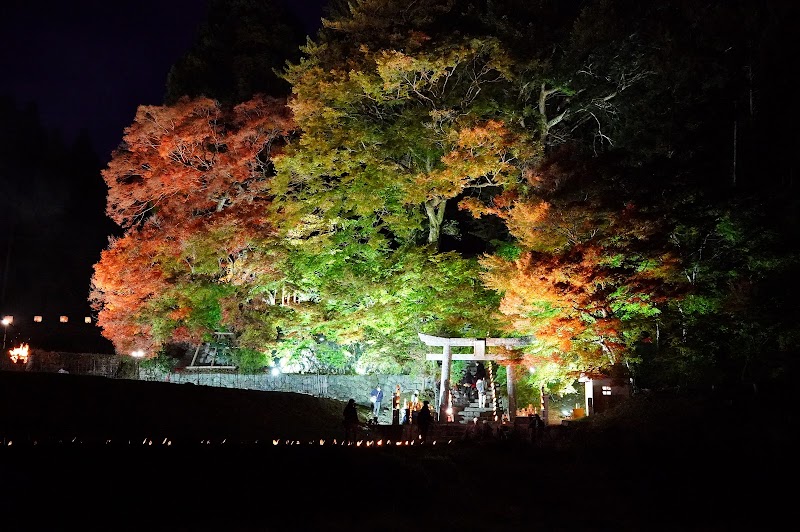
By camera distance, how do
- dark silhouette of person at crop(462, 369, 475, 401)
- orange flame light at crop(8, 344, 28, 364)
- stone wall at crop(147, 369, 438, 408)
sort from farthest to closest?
dark silhouette of person at crop(462, 369, 475, 401)
stone wall at crop(147, 369, 438, 408)
orange flame light at crop(8, 344, 28, 364)

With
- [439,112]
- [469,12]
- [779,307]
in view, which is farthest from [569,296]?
[469,12]

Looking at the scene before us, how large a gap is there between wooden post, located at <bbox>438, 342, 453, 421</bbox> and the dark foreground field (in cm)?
465

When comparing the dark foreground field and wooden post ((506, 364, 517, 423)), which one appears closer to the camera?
the dark foreground field

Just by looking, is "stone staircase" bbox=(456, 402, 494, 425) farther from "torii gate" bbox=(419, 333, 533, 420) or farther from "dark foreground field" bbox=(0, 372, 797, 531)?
"dark foreground field" bbox=(0, 372, 797, 531)

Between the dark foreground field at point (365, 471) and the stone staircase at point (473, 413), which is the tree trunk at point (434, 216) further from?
the dark foreground field at point (365, 471)

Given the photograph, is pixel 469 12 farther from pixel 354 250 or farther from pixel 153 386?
pixel 153 386

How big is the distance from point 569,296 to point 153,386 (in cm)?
976

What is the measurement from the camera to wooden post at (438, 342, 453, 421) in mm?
19062

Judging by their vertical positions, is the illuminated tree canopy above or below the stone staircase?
above

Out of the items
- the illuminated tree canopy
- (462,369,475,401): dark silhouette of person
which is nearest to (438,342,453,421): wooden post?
the illuminated tree canopy

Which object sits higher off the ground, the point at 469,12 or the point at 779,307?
the point at 469,12

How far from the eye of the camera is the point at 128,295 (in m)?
20.6

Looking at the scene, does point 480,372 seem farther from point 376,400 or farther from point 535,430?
point 535,430

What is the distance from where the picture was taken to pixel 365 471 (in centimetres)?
998
